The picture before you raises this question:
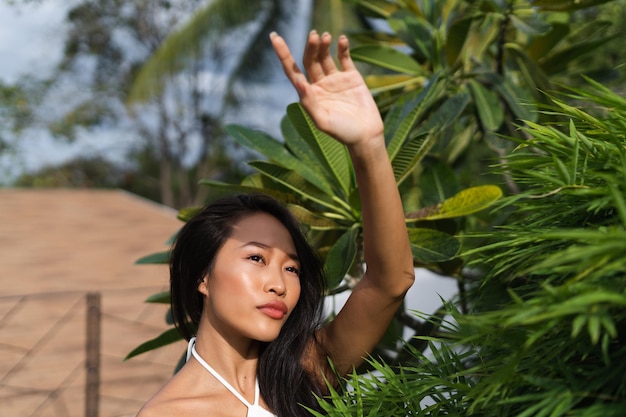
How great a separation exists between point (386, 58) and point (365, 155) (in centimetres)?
104

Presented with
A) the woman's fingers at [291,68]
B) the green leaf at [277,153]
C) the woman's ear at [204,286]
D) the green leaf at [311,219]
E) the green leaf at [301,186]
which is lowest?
the woman's ear at [204,286]

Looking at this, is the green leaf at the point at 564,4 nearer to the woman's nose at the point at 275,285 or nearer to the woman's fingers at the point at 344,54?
the woman's fingers at the point at 344,54

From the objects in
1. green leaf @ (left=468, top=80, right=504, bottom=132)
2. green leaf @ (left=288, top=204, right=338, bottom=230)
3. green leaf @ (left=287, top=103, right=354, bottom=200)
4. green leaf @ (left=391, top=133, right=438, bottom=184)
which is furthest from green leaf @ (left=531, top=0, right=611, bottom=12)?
green leaf @ (left=288, top=204, right=338, bottom=230)

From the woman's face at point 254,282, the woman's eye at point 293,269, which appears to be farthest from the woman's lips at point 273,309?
the woman's eye at point 293,269

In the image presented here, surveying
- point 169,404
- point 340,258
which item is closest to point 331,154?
point 340,258

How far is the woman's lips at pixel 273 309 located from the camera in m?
1.38

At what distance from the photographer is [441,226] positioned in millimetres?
1891

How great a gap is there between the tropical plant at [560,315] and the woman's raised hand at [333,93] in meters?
0.26

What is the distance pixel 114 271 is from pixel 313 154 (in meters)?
8.63

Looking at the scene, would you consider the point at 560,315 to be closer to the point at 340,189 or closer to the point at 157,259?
the point at 340,189

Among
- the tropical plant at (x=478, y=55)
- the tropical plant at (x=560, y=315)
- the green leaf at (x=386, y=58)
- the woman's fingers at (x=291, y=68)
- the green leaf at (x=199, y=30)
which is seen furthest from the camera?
the green leaf at (x=199, y=30)

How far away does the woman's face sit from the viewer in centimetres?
138

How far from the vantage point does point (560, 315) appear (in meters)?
0.76

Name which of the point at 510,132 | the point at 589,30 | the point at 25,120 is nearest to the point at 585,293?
the point at 510,132
